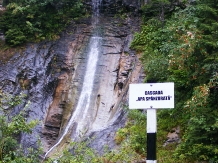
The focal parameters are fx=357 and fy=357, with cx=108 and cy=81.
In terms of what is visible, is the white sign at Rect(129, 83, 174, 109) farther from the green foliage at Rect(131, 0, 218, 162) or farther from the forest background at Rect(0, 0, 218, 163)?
the green foliage at Rect(131, 0, 218, 162)

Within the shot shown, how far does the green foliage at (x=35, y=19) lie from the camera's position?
19.6 meters

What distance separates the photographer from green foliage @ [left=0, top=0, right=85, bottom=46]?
19.6m

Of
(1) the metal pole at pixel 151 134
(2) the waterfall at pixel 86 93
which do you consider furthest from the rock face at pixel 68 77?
(1) the metal pole at pixel 151 134

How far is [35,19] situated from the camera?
20453 mm

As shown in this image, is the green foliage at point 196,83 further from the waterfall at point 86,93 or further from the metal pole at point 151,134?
the waterfall at point 86,93

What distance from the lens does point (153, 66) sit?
12.3 m

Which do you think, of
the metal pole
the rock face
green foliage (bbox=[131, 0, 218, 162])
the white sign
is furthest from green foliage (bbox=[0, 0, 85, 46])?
the metal pole

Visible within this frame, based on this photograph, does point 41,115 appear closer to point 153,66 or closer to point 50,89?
point 50,89

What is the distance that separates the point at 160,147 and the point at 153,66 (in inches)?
119

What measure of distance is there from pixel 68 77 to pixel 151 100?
13.8m

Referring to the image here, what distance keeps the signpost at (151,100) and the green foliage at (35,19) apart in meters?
15.6

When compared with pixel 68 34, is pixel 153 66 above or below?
below

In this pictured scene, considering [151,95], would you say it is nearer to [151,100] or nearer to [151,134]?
[151,100]

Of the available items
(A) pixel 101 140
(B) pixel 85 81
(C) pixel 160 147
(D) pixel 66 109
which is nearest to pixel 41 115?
(D) pixel 66 109
